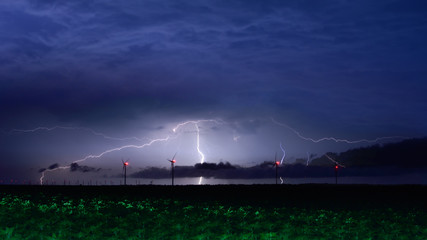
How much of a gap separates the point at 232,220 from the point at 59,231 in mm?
12752

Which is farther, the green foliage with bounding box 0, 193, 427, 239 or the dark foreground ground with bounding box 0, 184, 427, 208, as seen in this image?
the dark foreground ground with bounding box 0, 184, 427, 208

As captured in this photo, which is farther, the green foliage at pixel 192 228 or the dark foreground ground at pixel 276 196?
the dark foreground ground at pixel 276 196

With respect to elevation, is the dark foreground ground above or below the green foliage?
below

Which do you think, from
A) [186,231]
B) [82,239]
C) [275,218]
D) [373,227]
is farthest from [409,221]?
[82,239]

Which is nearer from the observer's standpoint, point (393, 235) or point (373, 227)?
point (393, 235)

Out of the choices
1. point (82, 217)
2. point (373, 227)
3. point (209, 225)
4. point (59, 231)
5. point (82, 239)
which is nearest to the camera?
point (82, 239)

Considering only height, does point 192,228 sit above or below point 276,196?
above

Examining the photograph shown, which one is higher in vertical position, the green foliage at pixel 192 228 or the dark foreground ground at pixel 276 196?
the green foliage at pixel 192 228

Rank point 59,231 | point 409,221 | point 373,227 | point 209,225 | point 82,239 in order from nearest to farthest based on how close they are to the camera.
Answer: point 82,239
point 59,231
point 209,225
point 373,227
point 409,221

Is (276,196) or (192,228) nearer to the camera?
(192,228)

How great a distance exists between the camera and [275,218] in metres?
40.5

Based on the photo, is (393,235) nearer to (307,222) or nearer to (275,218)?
(307,222)

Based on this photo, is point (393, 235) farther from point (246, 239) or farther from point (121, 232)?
point (121, 232)

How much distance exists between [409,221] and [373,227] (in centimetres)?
770
